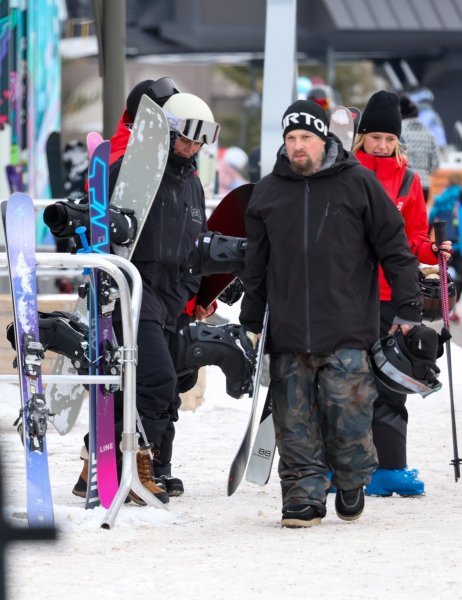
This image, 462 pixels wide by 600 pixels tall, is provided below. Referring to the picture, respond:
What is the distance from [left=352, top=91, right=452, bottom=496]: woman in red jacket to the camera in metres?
5.99

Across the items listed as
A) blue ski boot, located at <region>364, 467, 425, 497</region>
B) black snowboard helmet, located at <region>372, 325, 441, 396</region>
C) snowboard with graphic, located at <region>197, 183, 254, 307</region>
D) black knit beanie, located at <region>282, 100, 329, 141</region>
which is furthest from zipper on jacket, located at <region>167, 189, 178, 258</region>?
blue ski boot, located at <region>364, 467, 425, 497</region>

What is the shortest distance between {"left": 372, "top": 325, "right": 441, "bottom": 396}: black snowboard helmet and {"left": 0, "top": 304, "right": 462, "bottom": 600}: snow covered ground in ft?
1.73

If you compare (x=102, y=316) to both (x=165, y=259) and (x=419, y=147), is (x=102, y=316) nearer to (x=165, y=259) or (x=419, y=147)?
(x=165, y=259)

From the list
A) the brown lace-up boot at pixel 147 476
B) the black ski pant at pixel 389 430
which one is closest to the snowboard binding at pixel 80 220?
the brown lace-up boot at pixel 147 476

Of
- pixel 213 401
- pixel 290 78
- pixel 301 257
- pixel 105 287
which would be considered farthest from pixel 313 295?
pixel 290 78

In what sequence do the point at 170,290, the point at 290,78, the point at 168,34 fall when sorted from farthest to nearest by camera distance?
the point at 168,34, the point at 290,78, the point at 170,290

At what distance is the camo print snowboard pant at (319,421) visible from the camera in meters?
5.24

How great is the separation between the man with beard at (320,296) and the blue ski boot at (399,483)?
29.7 inches

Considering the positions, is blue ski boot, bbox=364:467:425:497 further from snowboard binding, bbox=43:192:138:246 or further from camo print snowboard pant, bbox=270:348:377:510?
snowboard binding, bbox=43:192:138:246

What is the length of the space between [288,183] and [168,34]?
109 ft

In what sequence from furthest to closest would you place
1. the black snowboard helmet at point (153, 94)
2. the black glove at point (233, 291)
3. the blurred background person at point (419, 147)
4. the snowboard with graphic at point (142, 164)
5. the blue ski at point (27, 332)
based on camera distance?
the blurred background person at point (419, 147)
the black glove at point (233, 291)
the black snowboard helmet at point (153, 94)
the snowboard with graphic at point (142, 164)
the blue ski at point (27, 332)

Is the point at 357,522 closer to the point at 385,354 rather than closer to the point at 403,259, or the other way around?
the point at 385,354

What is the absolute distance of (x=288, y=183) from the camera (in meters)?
5.26

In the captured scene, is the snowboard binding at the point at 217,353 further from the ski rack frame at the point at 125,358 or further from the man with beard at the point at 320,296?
the ski rack frame at the point at 125,358
